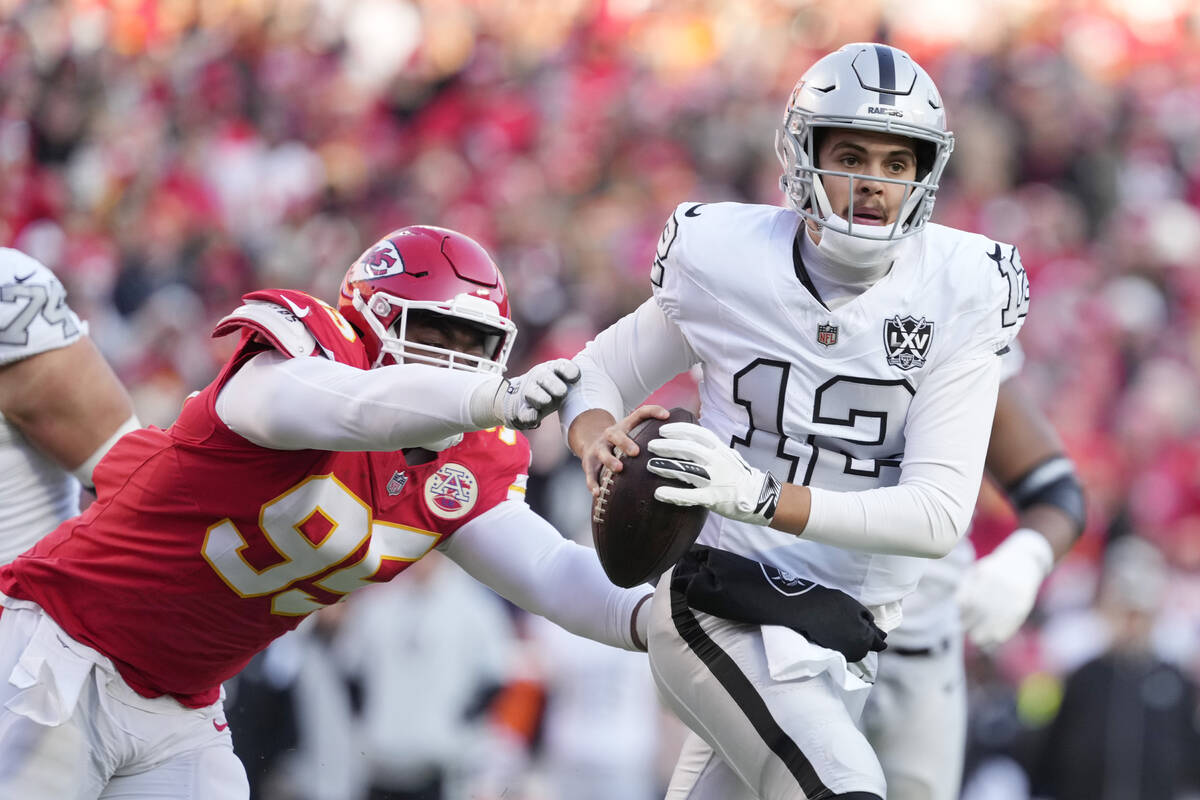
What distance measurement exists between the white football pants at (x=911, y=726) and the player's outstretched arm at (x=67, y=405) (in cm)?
186

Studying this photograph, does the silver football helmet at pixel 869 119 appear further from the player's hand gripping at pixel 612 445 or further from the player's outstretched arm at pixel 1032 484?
the player's outstretched arm at pixel 1032 484

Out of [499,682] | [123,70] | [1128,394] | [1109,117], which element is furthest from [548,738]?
[123,70]

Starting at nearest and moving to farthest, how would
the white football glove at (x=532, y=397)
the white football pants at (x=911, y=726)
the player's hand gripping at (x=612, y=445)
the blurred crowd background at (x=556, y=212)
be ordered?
the white football glove at (x=532, y=397), the player's hand gripping at (x=612, y=445), the white football pants at (x=911, y=726), the blurred crowd background at (x=556, y=212)

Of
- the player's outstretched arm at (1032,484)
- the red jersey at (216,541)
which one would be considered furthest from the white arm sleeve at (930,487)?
the player's outstretched arm at (1032,484)

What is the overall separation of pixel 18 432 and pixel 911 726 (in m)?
2.16

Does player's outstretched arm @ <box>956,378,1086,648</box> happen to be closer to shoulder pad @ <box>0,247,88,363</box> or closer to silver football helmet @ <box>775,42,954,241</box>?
silver football helmet @ <box>775,42,954,241</box>

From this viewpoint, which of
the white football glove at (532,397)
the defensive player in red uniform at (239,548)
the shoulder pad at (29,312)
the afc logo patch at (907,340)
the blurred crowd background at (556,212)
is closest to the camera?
the white football glove at (532,397)

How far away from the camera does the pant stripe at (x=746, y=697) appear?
2625mm

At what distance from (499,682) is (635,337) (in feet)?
10.2

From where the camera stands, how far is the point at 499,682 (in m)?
5.88

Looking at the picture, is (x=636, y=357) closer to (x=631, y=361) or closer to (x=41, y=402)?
(x=631, y=361)

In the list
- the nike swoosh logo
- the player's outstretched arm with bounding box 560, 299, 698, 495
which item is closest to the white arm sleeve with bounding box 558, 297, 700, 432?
the player's outstretched arm with bounding box 560, 299, 698, 495

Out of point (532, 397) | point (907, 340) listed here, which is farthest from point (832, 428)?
point (532, 397)

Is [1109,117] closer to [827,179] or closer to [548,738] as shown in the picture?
[548,738]
